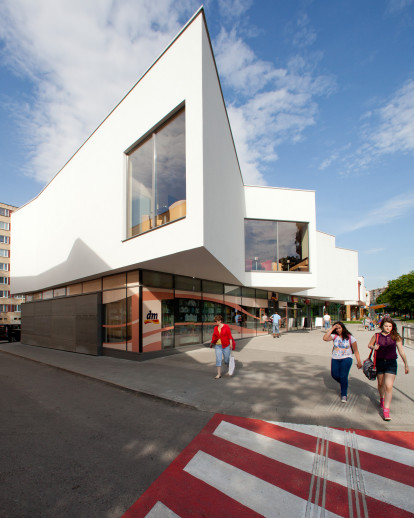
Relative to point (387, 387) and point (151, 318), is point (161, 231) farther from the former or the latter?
point (387, 387)

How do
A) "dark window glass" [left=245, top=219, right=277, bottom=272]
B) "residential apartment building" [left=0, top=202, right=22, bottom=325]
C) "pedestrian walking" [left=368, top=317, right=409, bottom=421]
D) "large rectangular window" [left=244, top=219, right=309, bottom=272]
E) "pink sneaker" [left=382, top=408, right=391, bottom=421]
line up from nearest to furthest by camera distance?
"pink sneaker" [left=382, top=408, right=391, bottom=421]
"pedestrian walking" [left=368, top=317, right=409, bottom=421]
"dark window glass" [left=245, top=219, right=277, bottom=272]
"large rectangular window" [left=244, top=219, right=309, bottom=272]
"residential apartment building" [left=0, top=202, right=22, bottom=325]

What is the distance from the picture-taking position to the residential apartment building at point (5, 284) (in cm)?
5262

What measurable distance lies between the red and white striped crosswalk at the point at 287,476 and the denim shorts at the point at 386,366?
102 cm

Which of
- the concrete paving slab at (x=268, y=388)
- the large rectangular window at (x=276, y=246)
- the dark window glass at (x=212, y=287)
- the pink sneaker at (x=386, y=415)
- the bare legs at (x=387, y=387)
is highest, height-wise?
the large rectangular window at (x=276, y=246)

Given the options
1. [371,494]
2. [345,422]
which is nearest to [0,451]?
[371,494]

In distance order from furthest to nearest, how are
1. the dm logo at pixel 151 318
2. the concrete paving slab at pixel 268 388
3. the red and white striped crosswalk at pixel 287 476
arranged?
the dm logo at pixel 151 318
the concrete paving slab at pixel 268 388
the red and white striped crosswalk at pixel 287 476

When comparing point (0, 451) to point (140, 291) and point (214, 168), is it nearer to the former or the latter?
point (140, 291)

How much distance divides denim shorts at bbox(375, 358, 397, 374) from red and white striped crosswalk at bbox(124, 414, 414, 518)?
3.35ft

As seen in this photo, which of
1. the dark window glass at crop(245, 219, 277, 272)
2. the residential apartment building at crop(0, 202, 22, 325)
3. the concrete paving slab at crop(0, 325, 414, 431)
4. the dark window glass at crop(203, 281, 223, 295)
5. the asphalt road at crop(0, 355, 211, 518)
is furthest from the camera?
the residential apartment building at crop(0, 202, 22, 325)

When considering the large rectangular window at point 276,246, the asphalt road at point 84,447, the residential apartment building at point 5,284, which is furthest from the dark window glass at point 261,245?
the residential apartment building at point 5,284

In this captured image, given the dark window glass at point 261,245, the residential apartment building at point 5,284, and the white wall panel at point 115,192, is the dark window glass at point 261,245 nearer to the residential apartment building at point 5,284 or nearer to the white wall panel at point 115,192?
the white wall panel at point 115,192

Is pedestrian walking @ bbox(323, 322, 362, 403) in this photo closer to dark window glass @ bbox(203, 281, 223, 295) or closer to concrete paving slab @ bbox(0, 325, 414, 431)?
concrete paving slab @ bbox(0, 325, 414, 431)

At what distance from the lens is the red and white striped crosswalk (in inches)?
111

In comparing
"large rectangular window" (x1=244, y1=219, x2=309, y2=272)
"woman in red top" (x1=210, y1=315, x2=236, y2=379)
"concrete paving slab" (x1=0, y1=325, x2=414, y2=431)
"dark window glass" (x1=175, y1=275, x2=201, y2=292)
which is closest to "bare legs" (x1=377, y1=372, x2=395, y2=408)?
"concrete paving slab" (x1=0, y1=325, x2=414, y2=431)
